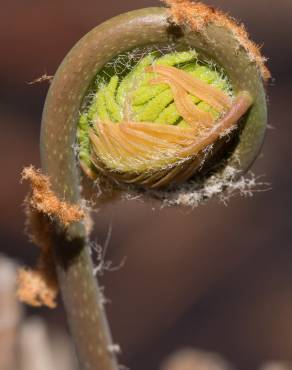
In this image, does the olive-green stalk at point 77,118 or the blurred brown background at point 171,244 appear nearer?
the olive-green stalk at point 77,118

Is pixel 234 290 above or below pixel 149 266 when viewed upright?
below

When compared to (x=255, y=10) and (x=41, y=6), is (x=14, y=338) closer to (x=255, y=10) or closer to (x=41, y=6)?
(x=41, y=6)

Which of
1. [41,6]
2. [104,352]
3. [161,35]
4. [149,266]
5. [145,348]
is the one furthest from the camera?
[41,6]

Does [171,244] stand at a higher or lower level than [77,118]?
higher

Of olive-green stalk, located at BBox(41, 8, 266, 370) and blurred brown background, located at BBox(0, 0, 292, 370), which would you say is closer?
olive-green stalk, located at BBox(41, 8, 266, 370)

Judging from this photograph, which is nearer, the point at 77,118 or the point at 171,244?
the point at 77,118

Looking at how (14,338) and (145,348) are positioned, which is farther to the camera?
(145,348)

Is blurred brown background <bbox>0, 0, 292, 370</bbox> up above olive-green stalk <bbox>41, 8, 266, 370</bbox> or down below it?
above

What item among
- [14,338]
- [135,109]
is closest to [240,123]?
[135,109]
